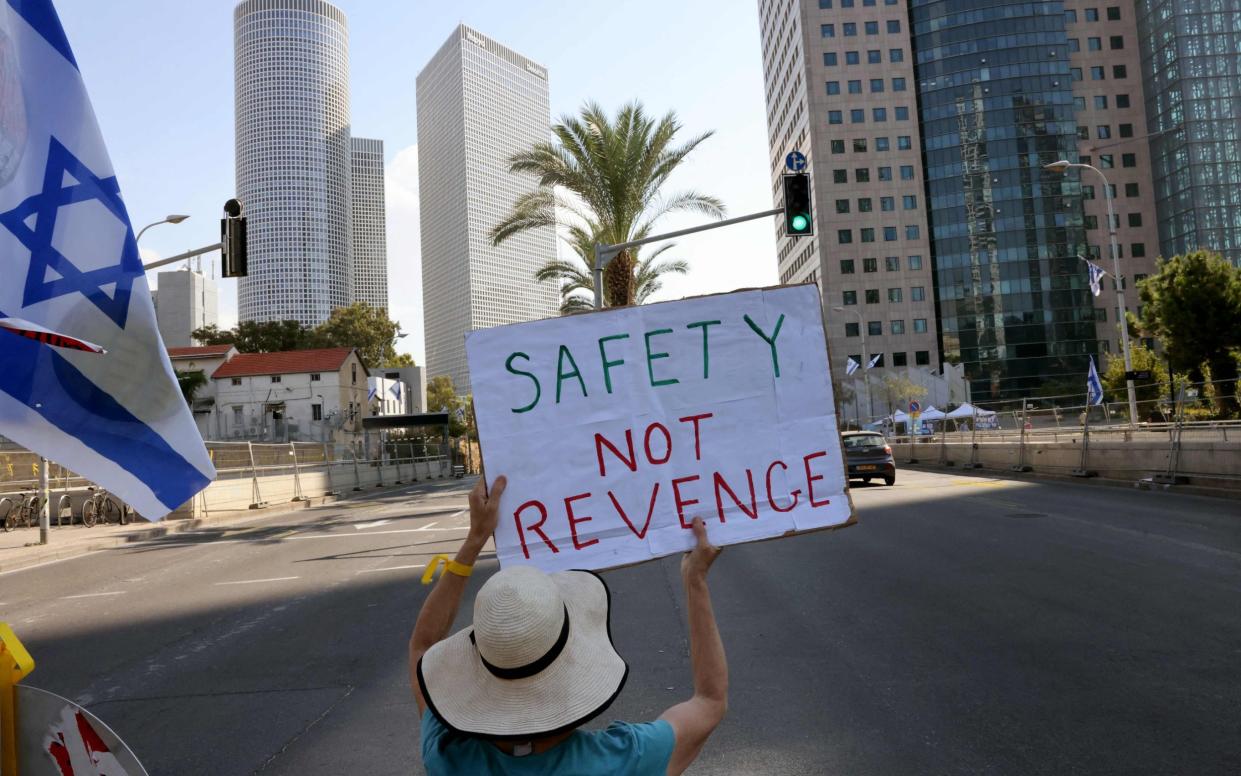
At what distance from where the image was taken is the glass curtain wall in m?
90.9

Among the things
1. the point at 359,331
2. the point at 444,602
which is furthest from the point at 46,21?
the point at 359,331

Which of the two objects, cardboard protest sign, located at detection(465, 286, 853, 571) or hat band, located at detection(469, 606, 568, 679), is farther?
cardboard protest sign, located at detection(465, 286, 853, 571)

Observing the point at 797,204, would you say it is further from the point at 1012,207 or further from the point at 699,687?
the point at 1012,207

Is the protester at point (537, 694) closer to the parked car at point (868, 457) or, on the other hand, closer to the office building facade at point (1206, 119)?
the parked car at point (868, 457)

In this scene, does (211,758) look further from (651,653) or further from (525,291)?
(525,291)

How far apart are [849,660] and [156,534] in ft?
58.3

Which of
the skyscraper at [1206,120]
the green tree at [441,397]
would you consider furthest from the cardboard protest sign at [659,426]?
the green tree at [441,397]

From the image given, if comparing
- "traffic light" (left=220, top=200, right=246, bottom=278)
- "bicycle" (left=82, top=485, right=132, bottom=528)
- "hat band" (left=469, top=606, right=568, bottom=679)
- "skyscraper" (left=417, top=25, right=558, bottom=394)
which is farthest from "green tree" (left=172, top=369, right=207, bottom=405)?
"hat band" (left=469, top=606, right=568, bottom=679)

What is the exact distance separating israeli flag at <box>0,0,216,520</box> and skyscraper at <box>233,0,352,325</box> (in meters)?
166

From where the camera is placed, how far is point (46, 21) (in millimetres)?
2775

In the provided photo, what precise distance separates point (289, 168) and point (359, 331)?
9222 centimetres

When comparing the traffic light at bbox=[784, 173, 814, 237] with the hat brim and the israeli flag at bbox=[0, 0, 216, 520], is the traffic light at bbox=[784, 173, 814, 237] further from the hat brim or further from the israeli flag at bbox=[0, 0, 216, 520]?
the hat brim

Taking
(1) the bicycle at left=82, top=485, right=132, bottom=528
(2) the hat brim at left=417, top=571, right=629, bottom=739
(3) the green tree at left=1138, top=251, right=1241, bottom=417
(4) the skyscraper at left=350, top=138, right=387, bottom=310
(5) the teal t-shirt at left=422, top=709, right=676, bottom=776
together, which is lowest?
(1) the bicycle at left=82, top=485, right=132, bottom=528

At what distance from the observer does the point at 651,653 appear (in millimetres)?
6562
